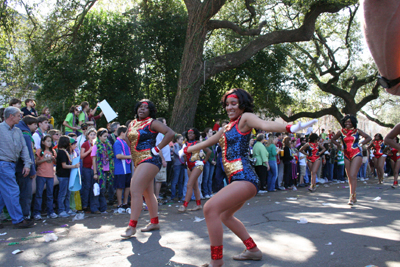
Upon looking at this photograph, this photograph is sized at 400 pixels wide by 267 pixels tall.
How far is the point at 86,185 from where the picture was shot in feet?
27.6

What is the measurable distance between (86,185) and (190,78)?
6.96 m

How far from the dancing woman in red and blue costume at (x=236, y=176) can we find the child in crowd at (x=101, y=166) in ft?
15.2

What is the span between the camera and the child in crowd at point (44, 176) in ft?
24.9

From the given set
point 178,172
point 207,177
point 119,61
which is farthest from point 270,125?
point 119,61

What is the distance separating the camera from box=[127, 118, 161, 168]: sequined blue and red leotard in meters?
5.88

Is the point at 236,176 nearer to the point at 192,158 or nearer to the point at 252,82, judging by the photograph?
the point at 192,158

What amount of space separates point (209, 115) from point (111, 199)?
396 inches

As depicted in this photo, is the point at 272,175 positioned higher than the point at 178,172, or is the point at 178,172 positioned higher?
the point at 178,172

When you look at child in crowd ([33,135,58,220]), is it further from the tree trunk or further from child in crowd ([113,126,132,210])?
the tree trunk

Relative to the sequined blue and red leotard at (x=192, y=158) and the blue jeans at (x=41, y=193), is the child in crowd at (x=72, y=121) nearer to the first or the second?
the blue jeans at (x=41, y=193)

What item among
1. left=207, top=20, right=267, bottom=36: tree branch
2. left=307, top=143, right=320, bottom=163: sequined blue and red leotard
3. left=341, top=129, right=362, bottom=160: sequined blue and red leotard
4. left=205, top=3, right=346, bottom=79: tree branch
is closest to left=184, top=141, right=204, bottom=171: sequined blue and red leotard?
left=341, top=129, right=362, bottom=160: sequined blue and red leotard

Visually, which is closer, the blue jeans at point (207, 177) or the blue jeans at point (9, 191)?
the blue jeans at point (9, 191)

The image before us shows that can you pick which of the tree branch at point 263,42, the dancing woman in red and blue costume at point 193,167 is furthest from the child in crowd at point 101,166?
the tree branch at point 263,42

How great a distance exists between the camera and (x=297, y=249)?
4.57 m
